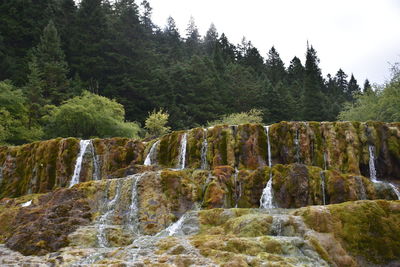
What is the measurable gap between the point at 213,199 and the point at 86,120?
2205cm

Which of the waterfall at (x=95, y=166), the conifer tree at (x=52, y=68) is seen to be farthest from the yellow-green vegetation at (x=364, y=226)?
the conifer tree at (x=52, y=68)

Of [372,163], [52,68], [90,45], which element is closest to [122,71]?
[90,45]

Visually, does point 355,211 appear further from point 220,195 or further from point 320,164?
point 320,164

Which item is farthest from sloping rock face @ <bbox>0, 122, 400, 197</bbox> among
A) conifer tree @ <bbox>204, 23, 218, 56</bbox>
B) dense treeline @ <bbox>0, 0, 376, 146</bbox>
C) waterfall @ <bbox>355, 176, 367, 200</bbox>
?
conifer tree @ <bbox>204, 23, 218, 56</bbox>

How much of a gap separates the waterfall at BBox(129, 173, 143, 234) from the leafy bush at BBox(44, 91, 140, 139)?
18617mm

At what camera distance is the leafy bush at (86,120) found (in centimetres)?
3269

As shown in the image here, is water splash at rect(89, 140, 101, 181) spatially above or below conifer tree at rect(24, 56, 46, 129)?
below

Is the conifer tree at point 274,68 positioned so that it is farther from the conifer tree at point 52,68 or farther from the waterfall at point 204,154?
the waterfall at point 204,154

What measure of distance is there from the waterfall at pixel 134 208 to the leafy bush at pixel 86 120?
18617 mm

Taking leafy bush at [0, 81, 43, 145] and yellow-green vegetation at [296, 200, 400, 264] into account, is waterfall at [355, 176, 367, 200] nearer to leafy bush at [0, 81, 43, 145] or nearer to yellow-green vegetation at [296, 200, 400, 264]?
yellow-green vegetation at [296, 200, 400, 264]

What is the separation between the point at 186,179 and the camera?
16.2m

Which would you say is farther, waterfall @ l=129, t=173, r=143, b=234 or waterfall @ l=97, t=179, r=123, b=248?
waterfall @ l=129, t=173, r=143, b=234

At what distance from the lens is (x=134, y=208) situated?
48.4 ft

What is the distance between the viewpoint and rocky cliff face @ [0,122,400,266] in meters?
9.34
